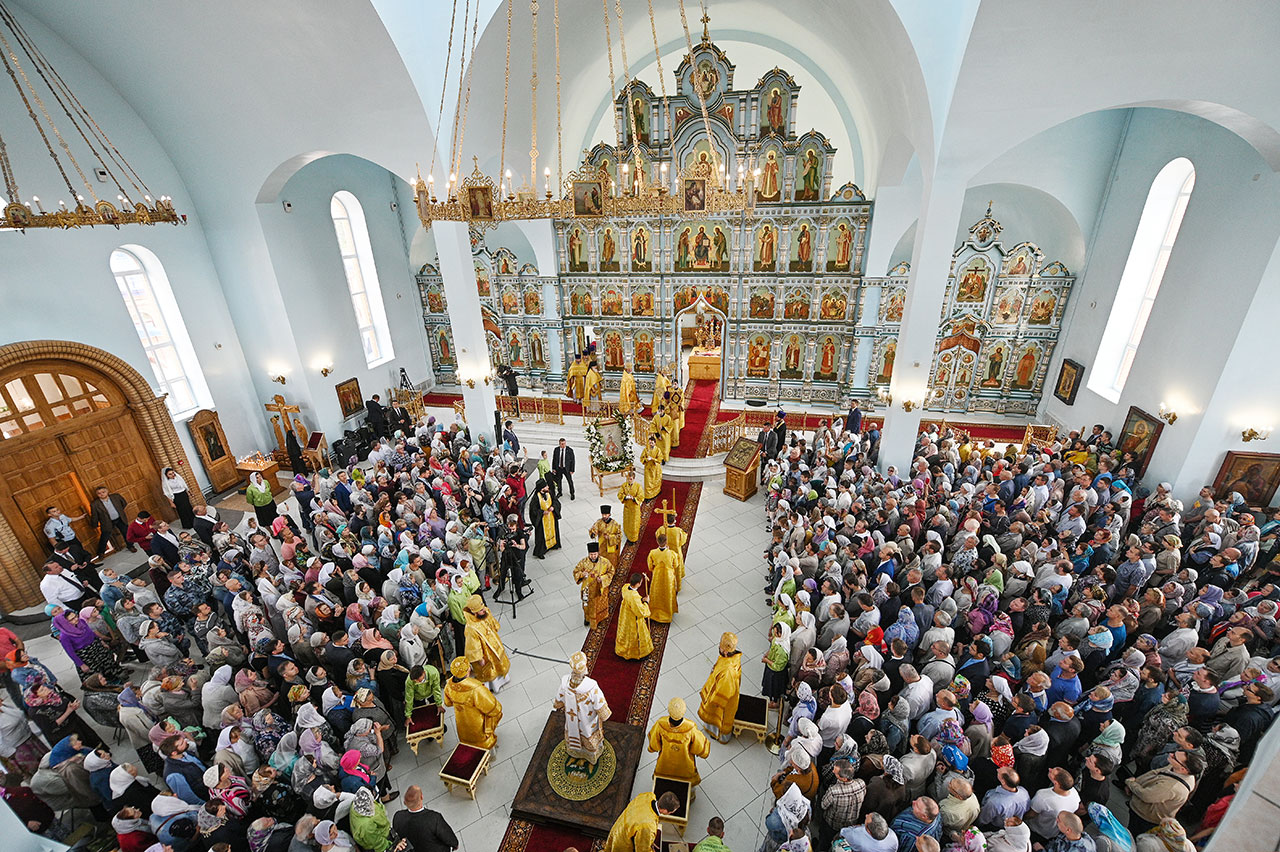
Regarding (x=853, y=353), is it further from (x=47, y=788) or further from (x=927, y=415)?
(x=47, y=788)

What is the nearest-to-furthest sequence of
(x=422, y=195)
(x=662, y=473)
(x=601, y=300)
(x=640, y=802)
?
1. (x=640, y=802)
2. (x=422, y=195)
3. (x=662, y=473)
4. (x=601, y=300)

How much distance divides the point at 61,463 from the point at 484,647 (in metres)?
9.47

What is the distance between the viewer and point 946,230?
934cm

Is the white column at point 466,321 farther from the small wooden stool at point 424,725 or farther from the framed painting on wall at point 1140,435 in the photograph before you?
the framed painting on wall at point 1140,435

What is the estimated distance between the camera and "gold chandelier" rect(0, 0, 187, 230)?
7121 mm

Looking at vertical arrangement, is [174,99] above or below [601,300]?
above

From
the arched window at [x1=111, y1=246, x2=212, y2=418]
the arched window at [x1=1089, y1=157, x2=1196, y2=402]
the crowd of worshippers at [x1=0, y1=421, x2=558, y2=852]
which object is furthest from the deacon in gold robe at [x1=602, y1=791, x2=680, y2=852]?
the arched window at [x1=1089, y1=157, x2=1196, y2=402]

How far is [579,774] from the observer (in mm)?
5535

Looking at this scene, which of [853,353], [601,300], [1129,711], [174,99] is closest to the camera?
[1129,711]

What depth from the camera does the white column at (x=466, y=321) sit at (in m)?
11.2

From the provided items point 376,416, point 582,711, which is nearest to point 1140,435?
point 582,711

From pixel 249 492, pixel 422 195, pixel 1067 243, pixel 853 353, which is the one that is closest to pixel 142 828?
pixel 249 492

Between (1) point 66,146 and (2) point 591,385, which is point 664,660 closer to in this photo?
(2) point 591,385

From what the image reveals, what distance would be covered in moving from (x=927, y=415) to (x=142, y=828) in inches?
678
